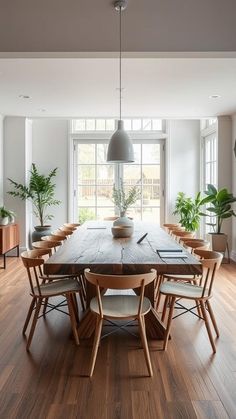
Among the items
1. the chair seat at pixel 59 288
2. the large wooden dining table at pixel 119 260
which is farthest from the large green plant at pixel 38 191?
the chair seat at pixel 59 288

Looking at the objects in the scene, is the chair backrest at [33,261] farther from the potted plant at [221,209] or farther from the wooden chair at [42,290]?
the potted plant at [221,209]

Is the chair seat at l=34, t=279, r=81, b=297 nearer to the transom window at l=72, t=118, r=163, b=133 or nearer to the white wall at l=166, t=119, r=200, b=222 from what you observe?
the white wall at l=166, t=119, r=200, b=222

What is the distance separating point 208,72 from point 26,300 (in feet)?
11.5

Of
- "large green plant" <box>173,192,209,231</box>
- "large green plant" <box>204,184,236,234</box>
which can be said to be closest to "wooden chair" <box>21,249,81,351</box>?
"large green plant" <box>204,184,236,234</box>

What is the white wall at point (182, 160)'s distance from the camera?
8023 millimetres

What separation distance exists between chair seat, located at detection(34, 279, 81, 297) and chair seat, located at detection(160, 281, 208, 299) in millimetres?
777

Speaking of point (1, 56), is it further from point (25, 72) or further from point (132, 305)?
point (132, 305)

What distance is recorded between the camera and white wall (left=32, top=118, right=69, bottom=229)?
26.1 feet

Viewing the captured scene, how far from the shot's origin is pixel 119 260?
9.18 feet

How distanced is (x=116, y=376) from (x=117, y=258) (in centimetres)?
87

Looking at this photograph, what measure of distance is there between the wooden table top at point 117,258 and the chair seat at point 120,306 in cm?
28

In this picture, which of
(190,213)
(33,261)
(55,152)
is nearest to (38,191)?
(55,152)

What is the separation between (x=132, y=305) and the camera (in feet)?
9.07

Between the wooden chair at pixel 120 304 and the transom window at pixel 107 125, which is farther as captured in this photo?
the transom window at pixel 107 125
